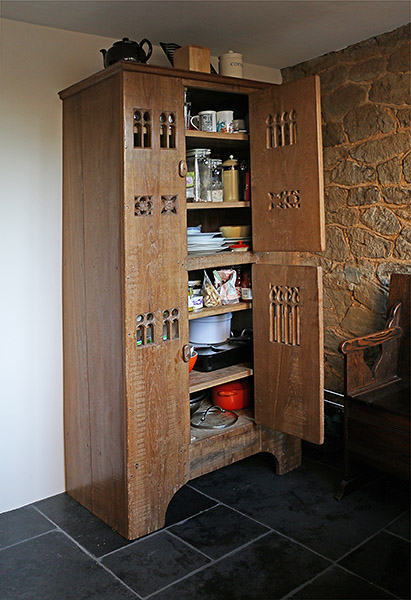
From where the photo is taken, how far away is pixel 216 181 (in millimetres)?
2643

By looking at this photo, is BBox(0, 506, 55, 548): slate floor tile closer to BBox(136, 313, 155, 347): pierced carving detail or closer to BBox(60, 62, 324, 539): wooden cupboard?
BBox(60, 62, 324, 539): wooden cupboard

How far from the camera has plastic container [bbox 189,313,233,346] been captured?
9.03 ft

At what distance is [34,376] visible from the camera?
2607mm

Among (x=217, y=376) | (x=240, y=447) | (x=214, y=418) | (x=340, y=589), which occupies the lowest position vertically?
(x=340, y=589)

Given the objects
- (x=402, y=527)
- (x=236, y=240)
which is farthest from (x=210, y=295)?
(x=402, y=527)

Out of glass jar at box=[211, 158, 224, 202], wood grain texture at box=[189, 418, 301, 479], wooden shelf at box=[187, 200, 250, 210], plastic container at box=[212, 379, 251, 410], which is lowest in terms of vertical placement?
wood grain texture at box=[189, 418, 301, 479]

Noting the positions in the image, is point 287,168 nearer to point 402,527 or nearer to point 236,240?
point 236,240

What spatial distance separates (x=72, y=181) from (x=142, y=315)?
0.71 m

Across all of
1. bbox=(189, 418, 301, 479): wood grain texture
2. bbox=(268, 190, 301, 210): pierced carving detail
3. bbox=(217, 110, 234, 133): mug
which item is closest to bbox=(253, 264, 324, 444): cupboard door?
bbox=(189, 418, 301, 479): wood grain texture

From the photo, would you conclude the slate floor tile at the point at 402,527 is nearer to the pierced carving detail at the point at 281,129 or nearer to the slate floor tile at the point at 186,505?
the slate floor tile at the point at 186,505

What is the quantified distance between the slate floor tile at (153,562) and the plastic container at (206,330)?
888mm

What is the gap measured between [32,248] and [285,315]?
1.15 metres

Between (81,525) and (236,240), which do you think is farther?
(236,240)

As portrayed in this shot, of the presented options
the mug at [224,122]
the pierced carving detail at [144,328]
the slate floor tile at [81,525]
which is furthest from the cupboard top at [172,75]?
the slate floor tile at [81,525]
